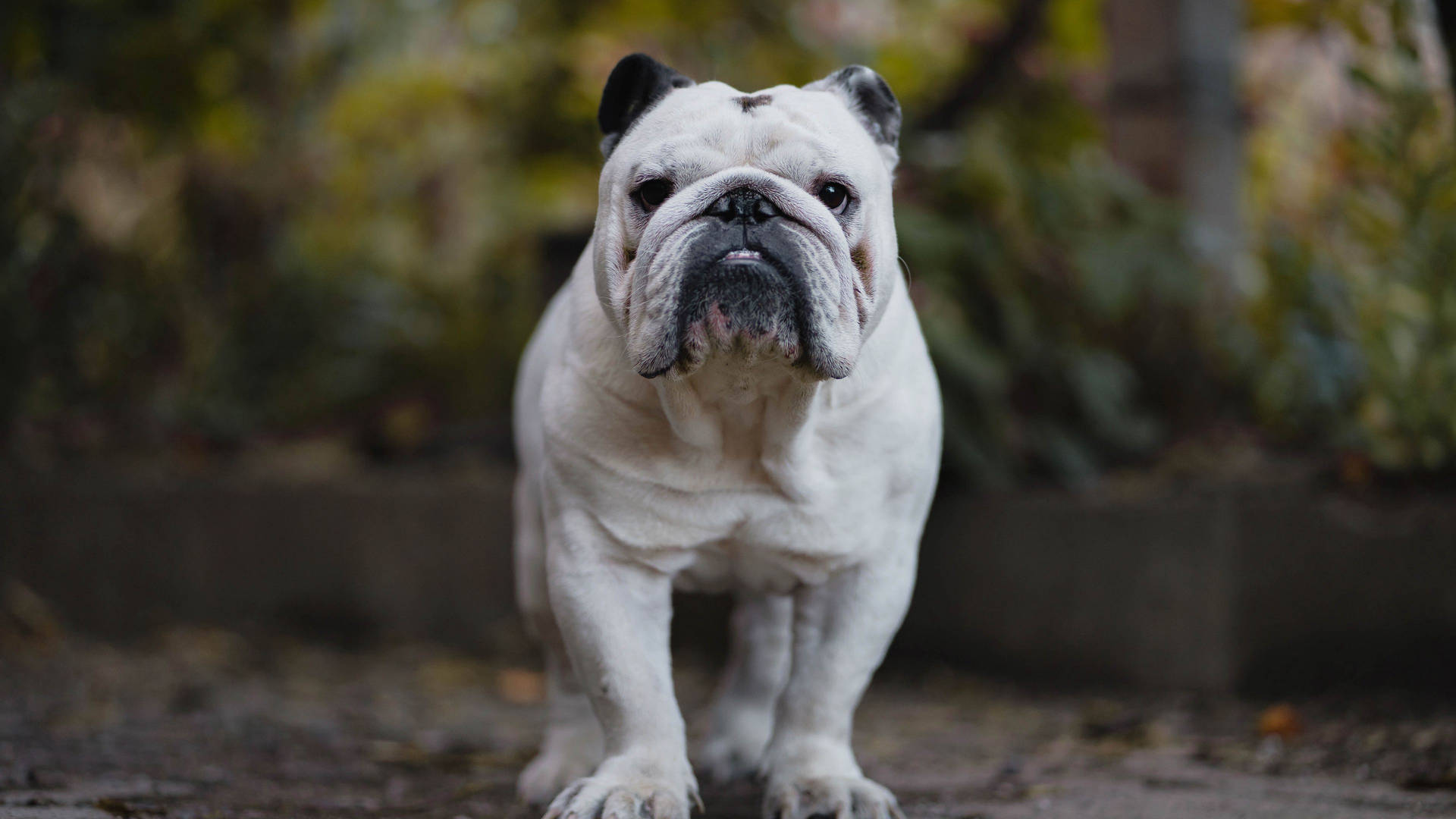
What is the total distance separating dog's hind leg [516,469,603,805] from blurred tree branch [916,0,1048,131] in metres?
3.58

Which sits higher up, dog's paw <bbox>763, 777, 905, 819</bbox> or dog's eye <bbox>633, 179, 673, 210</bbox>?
dog's eye <bbox>633, 179, 673, 210</bbox>

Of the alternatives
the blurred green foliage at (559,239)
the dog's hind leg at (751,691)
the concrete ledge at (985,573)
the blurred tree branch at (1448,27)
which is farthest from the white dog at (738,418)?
the blurred tree branch at (1448,27)

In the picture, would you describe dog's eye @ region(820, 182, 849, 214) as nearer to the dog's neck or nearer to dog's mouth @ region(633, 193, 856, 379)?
dog's mouth @ region(633, 193, 856, 379)

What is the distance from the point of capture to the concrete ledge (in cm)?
376

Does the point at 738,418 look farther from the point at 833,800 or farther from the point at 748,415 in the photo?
the point at 833,800

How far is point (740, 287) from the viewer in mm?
2105

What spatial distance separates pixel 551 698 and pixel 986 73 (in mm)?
3987

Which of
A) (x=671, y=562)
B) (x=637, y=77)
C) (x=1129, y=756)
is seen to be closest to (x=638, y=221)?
(x=637, y=77)

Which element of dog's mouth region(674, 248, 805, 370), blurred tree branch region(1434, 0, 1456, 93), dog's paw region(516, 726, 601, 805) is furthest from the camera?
blurred tree branch region(1434, 0, 1456, 93)

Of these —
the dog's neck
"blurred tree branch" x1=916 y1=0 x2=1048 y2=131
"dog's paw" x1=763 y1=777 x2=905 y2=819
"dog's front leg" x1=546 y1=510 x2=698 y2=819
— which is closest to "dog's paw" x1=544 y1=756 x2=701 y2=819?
"dog's front leg" x1=546 y1=510 x2=698 y2=819

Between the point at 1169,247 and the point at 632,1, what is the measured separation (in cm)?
341

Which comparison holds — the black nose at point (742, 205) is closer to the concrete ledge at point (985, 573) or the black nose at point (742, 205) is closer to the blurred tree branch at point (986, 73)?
the concrete ledge at point (985, 573)

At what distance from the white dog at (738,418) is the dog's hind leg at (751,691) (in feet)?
1.60

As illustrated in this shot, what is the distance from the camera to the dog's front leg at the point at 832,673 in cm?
238
